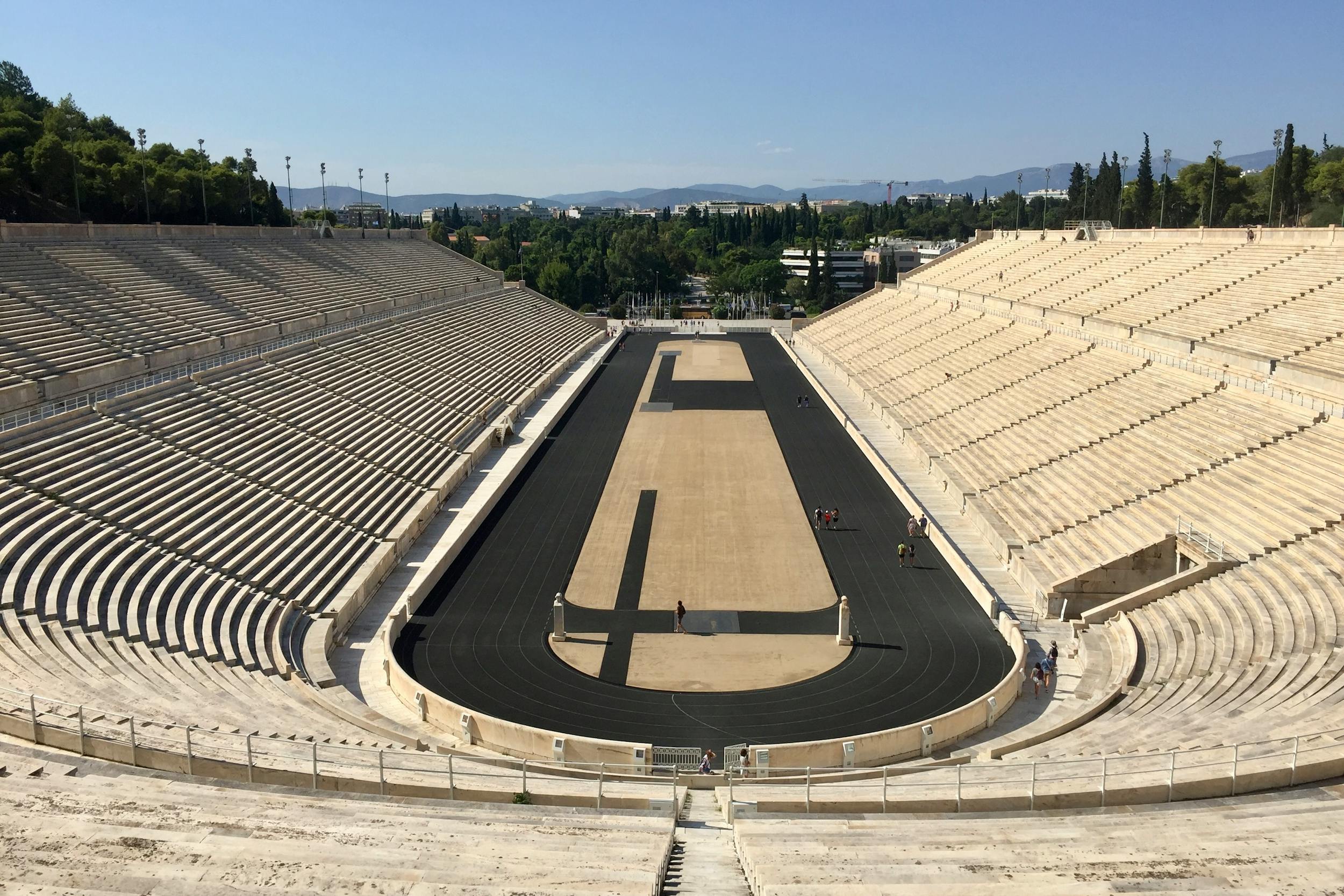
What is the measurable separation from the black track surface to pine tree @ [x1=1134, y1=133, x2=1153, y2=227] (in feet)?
175

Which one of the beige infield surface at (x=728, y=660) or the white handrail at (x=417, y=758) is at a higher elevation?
the white handrail at (x=417, y=758)

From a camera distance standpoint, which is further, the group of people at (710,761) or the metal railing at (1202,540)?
the metal railing at (1202,540)

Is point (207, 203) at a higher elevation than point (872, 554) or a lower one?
higher

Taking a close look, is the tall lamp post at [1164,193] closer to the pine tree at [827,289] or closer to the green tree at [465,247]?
the pine tree at [827,289]

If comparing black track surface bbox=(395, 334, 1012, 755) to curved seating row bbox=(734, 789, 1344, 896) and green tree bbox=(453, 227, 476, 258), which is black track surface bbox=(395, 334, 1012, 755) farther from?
green tree bbox=(453, 227, 476, 258)

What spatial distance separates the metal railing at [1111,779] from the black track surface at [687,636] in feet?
13.2

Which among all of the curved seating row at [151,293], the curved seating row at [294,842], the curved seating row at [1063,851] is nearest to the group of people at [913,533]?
the curved seating row at [1063,851]

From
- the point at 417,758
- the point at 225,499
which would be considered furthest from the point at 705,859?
the point at 225,499

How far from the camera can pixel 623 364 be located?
63.3 metres

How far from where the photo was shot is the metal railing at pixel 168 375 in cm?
2255

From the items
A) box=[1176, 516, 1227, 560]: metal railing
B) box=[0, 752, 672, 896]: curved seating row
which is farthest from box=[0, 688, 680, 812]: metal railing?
box=[1176, 516, 1227, 560]: metal railing

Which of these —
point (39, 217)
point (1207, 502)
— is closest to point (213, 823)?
point (1207, 502)

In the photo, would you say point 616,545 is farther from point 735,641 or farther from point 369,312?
point 369,312

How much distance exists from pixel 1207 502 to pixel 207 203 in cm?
6140
